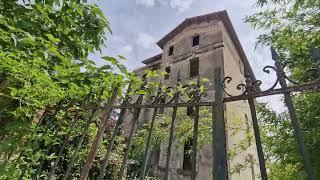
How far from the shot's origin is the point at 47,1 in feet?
9.20

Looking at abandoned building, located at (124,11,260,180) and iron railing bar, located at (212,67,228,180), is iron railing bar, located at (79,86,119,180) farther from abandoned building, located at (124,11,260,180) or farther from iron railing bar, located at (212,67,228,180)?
abandoned building, located at (124,11,260,180)

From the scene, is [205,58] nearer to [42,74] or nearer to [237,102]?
[237,102]

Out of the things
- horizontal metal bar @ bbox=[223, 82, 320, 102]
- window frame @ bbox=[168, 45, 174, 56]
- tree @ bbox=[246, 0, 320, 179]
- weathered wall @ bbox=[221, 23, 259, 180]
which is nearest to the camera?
horizontal metal bar @ bbox=[223, 82, 320, 102]

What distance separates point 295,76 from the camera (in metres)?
4.73

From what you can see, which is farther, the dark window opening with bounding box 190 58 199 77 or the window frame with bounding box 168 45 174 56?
the window frame with bounding box 168 45 174 56

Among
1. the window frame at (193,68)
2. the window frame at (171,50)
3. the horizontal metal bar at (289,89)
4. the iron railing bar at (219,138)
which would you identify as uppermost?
the window frame at (171,50)

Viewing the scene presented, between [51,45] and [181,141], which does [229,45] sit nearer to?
[181,141]

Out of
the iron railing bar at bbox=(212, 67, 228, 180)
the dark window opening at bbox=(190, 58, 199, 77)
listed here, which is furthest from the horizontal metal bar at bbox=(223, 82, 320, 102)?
the dark window opening at bbox=(190, 58, 199, 77)

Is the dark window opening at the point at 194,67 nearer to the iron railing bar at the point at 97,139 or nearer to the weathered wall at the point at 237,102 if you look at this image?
the weathered wall at the point at 237,102

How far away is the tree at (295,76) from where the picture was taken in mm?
4148

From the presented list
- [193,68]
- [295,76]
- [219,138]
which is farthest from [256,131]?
[193,68]

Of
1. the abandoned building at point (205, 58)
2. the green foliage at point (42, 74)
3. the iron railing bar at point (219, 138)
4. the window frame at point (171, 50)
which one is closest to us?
the iron railing bar at point (219, 138)

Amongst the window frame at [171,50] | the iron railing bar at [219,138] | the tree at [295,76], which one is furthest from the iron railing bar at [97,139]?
the window frame at [171,50]

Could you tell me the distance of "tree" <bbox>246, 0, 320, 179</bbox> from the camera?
4.15 metres
